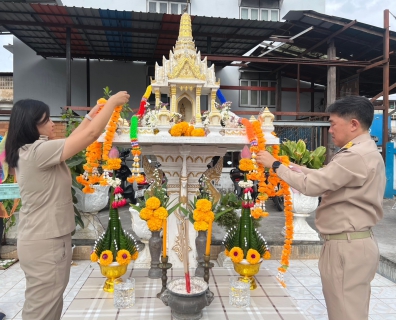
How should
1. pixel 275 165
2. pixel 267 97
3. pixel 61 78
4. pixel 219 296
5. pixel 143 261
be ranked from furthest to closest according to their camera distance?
pixel 267 97 < pixel 61 78 < pixel 143 261 < pixel 219 296 < pixel 275 165

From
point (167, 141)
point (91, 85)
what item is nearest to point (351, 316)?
point (167, 141)

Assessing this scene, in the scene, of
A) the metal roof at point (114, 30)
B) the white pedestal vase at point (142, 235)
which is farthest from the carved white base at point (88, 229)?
the metal roof at point (114, 30)

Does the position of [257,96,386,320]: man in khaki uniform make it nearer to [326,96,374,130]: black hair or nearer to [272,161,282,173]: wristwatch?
[326,96,374,130]: black hair

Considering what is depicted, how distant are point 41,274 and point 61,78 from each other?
1013cm

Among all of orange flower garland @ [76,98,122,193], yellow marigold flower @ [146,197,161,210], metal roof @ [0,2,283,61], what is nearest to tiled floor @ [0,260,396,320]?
yellow marigold flower @ [146,197,161,210]

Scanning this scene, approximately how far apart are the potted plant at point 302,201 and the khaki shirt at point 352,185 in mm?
2802

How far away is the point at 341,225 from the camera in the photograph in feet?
6.91

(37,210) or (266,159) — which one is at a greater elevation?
(266,159)

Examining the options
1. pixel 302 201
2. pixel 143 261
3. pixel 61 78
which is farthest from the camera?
pixel 61 78

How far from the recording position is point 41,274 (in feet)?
6.82

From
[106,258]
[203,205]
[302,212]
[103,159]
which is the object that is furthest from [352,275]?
[302,212]

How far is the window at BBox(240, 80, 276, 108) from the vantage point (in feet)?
41.0

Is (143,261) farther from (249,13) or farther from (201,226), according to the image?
(249,13)

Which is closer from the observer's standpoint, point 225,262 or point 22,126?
point 22,126
